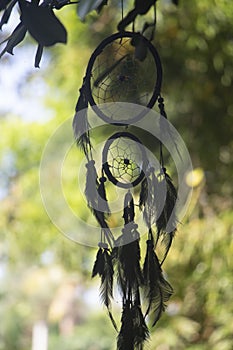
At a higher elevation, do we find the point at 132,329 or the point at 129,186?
the point at 129,186

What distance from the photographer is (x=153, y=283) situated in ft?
2.05

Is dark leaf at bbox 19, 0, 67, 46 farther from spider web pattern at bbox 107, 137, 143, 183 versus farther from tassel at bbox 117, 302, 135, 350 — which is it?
tassel at bbox 117, 302, 135, 350

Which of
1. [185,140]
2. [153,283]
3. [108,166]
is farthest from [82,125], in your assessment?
[185,140]

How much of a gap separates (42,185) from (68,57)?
1.79 m

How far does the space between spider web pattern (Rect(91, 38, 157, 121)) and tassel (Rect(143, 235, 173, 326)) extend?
0.15m

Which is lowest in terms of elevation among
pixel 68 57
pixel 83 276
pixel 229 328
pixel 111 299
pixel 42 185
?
pixel 111 299

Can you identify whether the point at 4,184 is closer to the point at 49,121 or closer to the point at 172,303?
the point at 49,121

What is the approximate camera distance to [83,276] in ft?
10.2

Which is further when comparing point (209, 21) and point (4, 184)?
point (4, 184)

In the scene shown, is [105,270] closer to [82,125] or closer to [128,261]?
[128,261]

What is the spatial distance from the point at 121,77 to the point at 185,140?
1713 mm

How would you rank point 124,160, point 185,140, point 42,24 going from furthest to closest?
point 185,140 < point 124,160 < point 42,24

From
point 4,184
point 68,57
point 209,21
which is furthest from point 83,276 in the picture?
point 209,21

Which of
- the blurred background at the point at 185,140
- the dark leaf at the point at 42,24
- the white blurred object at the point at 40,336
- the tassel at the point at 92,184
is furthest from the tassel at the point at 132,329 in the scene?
the white blurred object at the point at 40,336
